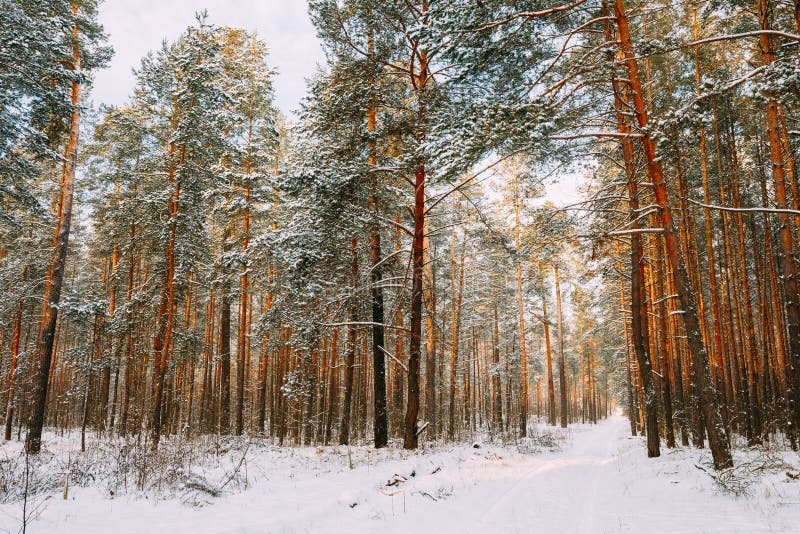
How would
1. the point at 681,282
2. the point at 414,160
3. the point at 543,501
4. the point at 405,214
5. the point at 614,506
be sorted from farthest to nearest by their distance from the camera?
the point at 405,214 < the point at 414,160 < the point at 681,282 < the point at 543,501 < the point at 614,506

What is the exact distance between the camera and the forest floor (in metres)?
5.11

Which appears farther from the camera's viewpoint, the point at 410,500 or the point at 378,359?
the point at 378,359

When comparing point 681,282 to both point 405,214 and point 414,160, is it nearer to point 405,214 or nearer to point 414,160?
point 414,160

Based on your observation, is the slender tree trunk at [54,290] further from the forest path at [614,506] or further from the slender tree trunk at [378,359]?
the forest path at [614,506]

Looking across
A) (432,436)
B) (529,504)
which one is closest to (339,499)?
(529,504)

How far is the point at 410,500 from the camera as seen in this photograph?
260 inches

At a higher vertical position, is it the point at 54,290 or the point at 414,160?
the point at 414,160

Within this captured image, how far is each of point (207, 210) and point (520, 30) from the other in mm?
14488

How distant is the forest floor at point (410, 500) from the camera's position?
16.8 feet

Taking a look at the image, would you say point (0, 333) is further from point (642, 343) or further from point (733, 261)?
point (733, 261)

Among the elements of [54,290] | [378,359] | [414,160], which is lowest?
[378,359]

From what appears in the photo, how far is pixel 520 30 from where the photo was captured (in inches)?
292

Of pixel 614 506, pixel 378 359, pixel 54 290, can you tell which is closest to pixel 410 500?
pixel 614 506

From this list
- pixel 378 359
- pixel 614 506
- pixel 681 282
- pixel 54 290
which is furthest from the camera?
pixel 378 359
